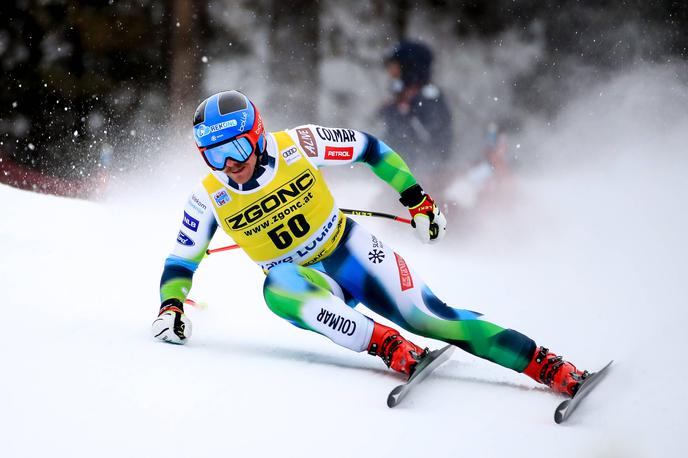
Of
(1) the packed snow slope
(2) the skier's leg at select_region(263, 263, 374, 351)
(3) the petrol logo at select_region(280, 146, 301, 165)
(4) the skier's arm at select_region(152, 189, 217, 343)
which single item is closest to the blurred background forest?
(1) the packed snow slope

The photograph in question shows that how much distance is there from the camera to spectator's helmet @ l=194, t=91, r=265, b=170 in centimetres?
319

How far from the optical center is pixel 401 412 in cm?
265

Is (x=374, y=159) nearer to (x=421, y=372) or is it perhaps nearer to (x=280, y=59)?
(x=421, y=372)

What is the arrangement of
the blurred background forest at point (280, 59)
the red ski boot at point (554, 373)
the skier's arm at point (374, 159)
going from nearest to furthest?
the red ski boot at point (554, 373) < the skier's arm at point (374, 159) < the blurred background forest at point (280, 59)

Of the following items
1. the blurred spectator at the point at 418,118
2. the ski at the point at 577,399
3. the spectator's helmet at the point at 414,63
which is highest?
the spectator's helmet at the point at 414,63

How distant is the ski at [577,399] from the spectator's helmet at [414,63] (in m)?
5.80

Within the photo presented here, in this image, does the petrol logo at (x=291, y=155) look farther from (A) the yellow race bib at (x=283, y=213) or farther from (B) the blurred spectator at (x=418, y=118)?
(B) the blurred spectator at (x=418, y=118)

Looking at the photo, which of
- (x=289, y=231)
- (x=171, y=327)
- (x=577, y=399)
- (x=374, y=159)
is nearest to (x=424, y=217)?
(x=374, y=159)

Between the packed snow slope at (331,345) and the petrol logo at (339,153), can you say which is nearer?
the packed snow slope at (331,345)

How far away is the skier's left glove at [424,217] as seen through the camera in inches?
138

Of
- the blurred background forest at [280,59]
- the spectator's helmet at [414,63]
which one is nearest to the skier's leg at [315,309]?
the spectator's helmet at [414,63]

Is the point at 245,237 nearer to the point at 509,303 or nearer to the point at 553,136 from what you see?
the point at 509,303

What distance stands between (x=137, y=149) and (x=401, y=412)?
7.63 metres

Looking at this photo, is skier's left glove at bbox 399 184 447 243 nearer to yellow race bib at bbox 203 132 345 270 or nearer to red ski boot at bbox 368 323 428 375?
yellow race bib at bbox 203 132 345 270
